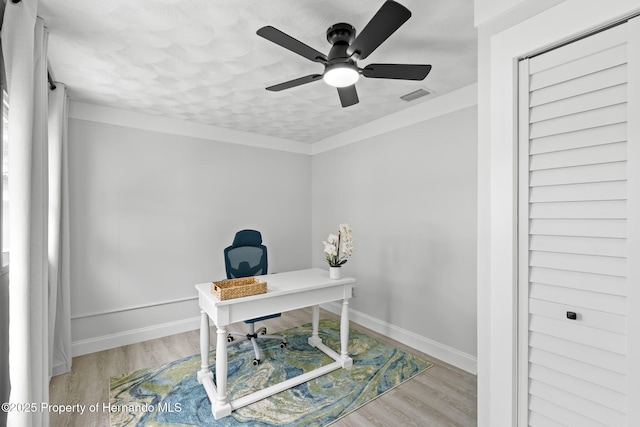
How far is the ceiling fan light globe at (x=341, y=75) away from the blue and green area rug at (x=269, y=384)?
223 cm

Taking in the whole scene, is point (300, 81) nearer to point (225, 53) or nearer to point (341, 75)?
point (341, 75)

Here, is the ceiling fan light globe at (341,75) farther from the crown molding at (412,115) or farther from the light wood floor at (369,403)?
the light wood floor at (369,403)

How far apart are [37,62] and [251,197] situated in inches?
105

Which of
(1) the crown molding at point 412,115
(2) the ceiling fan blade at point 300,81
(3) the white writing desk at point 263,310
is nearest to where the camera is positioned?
(2) the ceiling fan blade at point 300,81

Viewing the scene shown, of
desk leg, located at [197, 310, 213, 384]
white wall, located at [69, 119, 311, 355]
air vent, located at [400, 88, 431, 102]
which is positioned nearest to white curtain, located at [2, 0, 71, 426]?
desk leg, located at [197, 310, 213, 384]

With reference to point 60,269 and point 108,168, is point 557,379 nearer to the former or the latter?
point 60,269

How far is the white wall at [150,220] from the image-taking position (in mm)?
2992

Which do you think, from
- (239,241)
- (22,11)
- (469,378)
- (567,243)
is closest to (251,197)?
(239,241)

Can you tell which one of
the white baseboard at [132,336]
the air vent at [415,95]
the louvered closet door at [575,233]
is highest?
the air vent at [415,95]

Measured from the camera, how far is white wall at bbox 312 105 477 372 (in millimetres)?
2711

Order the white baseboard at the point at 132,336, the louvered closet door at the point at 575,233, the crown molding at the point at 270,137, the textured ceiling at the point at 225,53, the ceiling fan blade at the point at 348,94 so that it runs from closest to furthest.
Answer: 1. the louvered closet door at the point at 575,233
2. the textured ceiling at the point at 225,53
3. the ceiling fan blade at the point at 348,94
4. the crown molding at the point at 270,137
5. the white baseboard at the point at 132,336

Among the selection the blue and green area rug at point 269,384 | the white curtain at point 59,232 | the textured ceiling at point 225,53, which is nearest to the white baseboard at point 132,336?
the white curtain at point 59,232

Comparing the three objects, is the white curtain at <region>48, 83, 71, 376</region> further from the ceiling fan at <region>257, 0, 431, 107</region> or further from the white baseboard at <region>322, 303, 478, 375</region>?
the white baseboard at <region>322, 303, 478, 375</region>

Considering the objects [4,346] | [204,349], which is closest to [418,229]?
[204,349]
